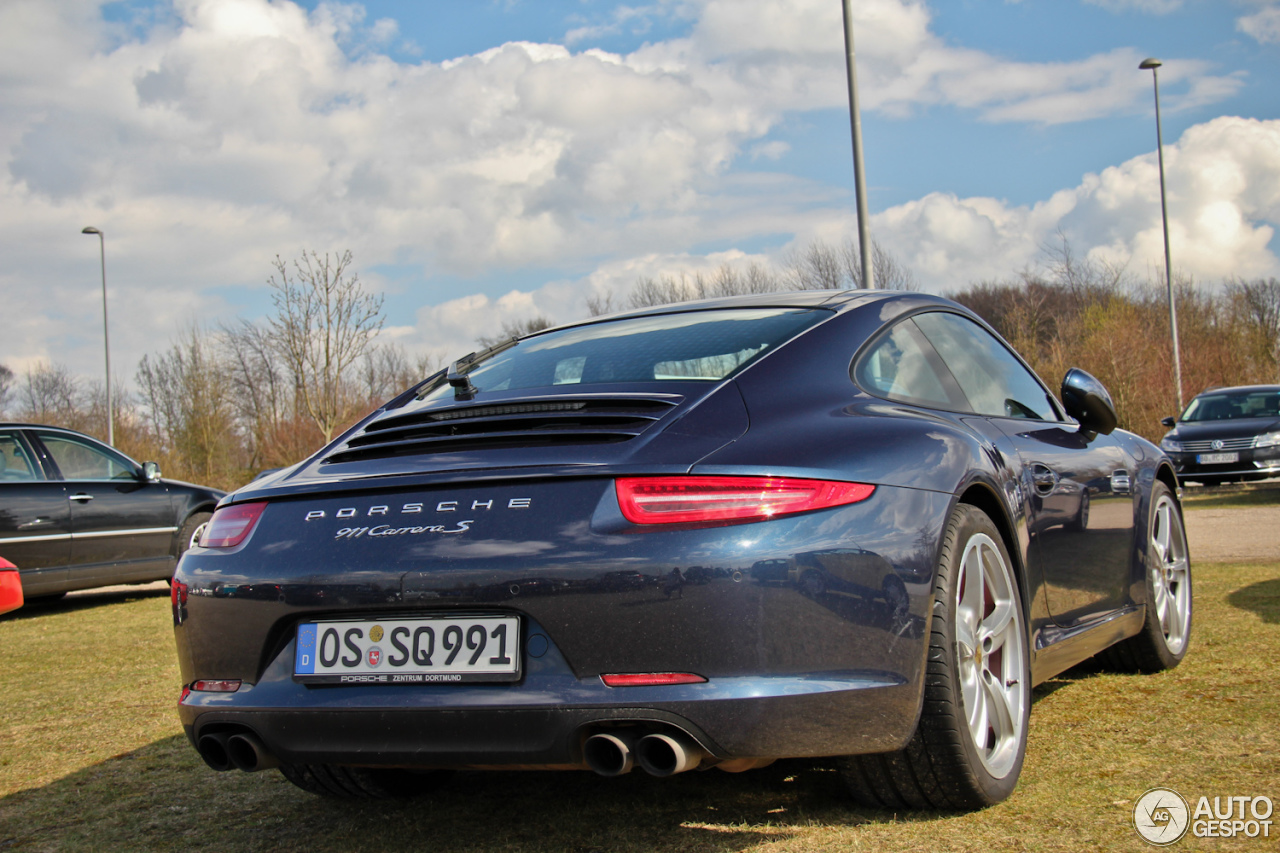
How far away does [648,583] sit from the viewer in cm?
220

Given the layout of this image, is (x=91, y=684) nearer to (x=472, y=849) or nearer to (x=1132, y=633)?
(x=472, y=849)

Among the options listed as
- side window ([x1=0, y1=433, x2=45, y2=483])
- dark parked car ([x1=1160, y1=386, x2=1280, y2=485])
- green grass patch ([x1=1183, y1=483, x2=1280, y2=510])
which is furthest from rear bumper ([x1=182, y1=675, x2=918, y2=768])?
dark parked car ([x1=1160, y1=386, x2=1280, y2=485])

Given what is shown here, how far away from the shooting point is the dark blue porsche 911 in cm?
221

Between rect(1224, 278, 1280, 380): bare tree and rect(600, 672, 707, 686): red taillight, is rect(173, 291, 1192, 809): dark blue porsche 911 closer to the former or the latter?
rect(600, 672, 707, 686): red taillight

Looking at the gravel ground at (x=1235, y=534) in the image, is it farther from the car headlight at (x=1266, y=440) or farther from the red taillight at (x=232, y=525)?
the red taillight at (x=232, y=525)

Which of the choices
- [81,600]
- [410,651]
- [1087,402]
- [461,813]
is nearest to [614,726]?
[410,651]

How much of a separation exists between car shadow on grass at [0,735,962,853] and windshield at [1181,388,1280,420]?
54.2ft

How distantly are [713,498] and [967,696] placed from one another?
933mm

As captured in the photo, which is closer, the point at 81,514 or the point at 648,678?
the point at 648,678

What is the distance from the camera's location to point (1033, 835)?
2.48 meters

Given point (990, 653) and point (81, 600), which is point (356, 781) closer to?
point (990, 653)

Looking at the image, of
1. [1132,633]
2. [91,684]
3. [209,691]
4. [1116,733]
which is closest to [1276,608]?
[1132,633]

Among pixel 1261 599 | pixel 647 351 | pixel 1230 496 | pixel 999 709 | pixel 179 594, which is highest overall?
pixel 647 351

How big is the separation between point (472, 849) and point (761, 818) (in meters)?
0.72
